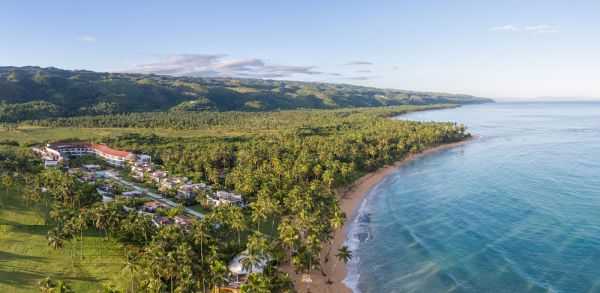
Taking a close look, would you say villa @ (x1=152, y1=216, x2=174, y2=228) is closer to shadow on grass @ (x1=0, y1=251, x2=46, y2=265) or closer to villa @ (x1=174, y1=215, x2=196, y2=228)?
villa @ (x1=174, y1=215, x2=196, y2=228)

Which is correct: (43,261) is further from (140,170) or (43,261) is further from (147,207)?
(140,170)

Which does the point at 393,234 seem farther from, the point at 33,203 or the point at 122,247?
the point at 33,203

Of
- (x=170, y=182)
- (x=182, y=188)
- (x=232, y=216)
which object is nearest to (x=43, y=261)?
(x=232, y=216)

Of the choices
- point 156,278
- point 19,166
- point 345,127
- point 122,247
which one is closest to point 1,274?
point 122,247

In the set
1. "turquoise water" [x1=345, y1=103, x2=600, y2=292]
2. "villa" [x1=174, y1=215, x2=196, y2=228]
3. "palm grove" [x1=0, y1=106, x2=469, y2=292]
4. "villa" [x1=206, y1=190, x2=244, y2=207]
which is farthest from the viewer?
"villa" [x1=206, y1=190, x2=244, y2=207]

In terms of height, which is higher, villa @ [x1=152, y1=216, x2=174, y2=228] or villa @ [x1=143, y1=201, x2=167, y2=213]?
villa @ [x1=152, y1=216, x2=174, y2=228]

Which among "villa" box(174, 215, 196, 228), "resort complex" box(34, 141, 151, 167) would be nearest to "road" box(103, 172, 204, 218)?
"villa" box(174, 215, 196, 228)

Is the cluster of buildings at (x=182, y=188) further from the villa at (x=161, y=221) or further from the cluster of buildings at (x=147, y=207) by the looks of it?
the villa at (x=161, y=221)
